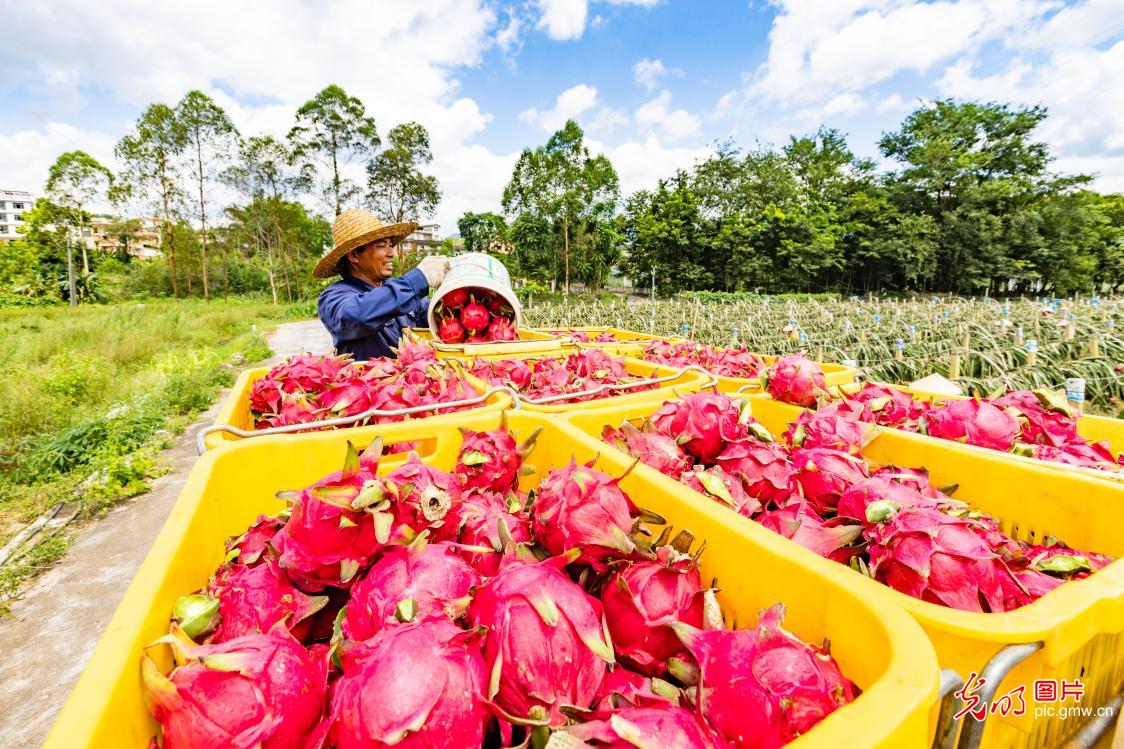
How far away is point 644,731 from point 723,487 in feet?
1.78

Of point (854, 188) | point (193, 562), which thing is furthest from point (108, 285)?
point (854, 188)

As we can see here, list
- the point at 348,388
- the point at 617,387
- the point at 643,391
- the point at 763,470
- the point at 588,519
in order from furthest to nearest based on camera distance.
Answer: the point at 643,391 < the point at 617,387 < the point at 348,388 < the point at 763,470 < the point at 588,519

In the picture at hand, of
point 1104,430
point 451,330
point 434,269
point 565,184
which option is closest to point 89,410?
point 434,269

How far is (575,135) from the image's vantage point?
23875mm

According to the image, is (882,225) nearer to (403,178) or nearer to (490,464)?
(403,178)

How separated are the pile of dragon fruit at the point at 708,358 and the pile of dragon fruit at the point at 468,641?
67.9 inches

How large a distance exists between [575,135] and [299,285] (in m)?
23.2

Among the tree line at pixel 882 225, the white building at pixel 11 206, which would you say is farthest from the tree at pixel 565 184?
the white building at pixel 11 206

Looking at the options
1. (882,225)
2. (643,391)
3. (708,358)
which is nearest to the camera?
(643,391)

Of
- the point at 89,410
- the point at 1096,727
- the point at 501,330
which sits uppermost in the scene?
the point at 501,330

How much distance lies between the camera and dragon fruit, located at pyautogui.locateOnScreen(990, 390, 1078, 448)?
1.42 metres

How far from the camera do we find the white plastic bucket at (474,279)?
293cm

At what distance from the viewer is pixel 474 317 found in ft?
10.0

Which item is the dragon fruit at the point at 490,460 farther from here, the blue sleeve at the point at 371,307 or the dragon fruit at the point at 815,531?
the blue sleeve at the point at 371,307
